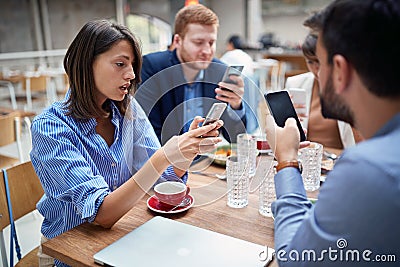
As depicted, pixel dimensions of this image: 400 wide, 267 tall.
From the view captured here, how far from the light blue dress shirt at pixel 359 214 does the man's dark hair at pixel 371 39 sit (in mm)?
73

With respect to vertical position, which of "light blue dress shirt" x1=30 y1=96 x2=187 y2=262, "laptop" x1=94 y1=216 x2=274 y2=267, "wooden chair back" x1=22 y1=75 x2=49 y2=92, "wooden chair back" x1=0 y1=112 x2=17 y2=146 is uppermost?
"light blue dress shirt" x1=30 y1=96 x2=187 y2=262

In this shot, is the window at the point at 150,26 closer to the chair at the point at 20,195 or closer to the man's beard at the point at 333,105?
the chair at the point at 20,195

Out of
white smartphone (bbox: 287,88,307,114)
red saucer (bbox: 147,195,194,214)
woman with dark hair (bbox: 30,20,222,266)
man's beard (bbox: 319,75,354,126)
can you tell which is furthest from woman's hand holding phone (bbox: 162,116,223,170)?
white smartphone (bbox: 287,88,307,114)

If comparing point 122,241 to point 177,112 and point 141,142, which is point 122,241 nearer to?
point 141,142

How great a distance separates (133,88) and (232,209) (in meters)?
0.55

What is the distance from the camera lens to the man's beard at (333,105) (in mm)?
652

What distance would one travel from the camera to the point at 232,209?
42.1 inches

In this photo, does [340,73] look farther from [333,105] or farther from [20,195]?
[20,195]

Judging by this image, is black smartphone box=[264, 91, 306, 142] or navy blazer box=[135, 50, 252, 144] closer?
black smartphone box=[264, 91, 306, 142]

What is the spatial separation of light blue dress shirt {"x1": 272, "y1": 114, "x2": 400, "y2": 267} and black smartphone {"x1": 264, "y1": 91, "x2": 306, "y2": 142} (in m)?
0.37

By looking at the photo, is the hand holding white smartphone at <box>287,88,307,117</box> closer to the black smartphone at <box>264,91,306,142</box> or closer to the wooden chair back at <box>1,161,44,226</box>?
the black smartphone at <box>264,91,306,142</box>

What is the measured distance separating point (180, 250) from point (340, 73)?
53 centimetres

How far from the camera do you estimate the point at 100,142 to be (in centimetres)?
116

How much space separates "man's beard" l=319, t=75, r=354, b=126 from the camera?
65 centimetres
